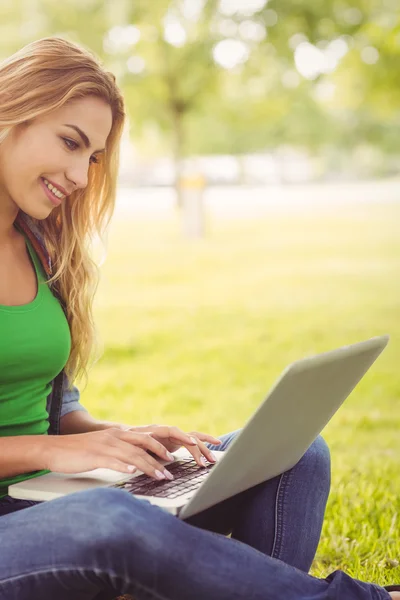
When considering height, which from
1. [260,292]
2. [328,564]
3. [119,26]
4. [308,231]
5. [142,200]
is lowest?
[328,564]

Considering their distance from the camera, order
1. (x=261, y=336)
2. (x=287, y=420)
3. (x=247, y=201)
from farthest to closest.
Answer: (x=247, y=201) → (x=261, y=336) → (x=287, y=420)

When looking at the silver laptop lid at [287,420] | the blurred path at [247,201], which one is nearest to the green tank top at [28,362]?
the silver laptop lid at [287,420]

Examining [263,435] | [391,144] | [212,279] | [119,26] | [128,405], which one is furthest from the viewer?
[391,144]

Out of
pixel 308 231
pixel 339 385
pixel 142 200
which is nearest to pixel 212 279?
pixel 308 231

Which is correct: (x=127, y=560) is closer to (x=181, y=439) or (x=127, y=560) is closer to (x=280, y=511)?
(x=181, y=439)

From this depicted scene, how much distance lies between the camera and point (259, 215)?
18375 millimetres

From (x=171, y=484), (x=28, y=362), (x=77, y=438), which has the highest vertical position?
(x=28, y=362)

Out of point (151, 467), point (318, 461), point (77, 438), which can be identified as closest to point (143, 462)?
point (151, 467)

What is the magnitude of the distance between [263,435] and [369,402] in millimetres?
4094

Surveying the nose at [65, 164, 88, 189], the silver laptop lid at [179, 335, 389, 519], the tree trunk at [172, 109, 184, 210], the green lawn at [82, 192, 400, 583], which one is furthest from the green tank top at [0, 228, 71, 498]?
the tree trunk at [172, 109, 184, 210]

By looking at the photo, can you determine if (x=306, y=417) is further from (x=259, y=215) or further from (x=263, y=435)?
(x=259, y=215)

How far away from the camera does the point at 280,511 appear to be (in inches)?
82.7

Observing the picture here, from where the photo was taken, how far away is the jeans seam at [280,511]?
6.87ft

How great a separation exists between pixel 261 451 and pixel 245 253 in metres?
11.1
